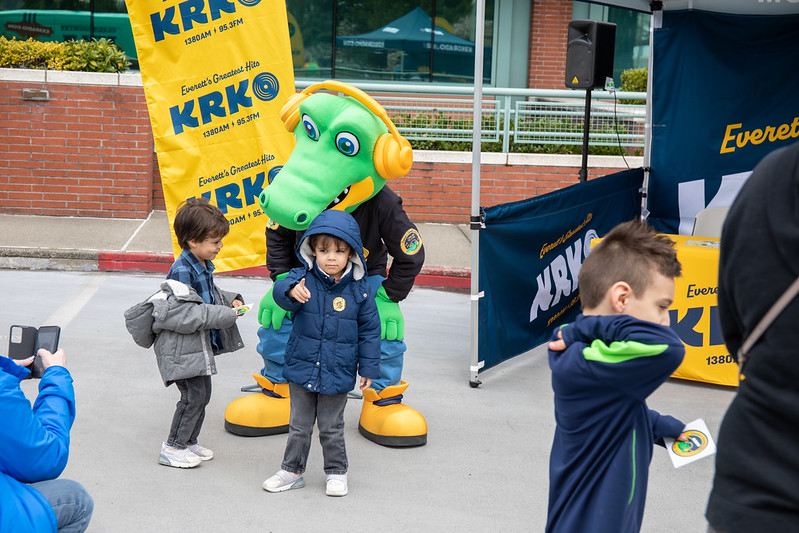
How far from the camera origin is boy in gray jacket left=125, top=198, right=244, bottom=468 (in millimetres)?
4258

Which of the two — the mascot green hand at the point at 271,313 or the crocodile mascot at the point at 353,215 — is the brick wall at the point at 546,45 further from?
the mascot green hand at the point at 271,313

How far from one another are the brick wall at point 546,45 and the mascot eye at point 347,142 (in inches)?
426

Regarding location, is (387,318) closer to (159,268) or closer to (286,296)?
(286,296)

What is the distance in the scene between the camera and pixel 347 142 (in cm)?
472

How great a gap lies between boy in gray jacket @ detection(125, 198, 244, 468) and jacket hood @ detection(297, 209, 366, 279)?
478mm

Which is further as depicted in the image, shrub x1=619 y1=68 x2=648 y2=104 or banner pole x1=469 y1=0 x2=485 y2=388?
shrub x1=619 y1=68 x2=648 y2=104

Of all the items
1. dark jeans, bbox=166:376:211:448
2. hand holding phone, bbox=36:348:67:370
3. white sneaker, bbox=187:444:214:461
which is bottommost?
white sneaker, bbox=187:444:214:461

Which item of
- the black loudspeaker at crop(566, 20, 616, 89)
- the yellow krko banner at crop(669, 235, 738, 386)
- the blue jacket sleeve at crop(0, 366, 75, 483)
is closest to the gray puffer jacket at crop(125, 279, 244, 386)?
the blue jacket sleeve at crop(0, 366, 75, 483)

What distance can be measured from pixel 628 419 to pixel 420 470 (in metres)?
2.27

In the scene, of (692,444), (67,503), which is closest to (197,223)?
(67,503)

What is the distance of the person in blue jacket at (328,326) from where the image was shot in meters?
4.14

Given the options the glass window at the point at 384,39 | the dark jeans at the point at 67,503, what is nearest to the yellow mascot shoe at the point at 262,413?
the dark jeans at the point at 67,503

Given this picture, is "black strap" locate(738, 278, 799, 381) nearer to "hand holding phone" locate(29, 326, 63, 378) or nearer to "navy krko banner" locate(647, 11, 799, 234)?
"hand holding phone" locate(29, 326, 63, 378)

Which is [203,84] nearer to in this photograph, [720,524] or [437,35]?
[720,524]
